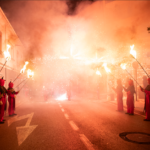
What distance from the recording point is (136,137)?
4742mm

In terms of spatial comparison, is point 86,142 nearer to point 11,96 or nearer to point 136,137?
point 136,137

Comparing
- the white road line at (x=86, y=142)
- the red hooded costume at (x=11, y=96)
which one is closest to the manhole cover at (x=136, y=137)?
the white road line at (x=86, y=142)

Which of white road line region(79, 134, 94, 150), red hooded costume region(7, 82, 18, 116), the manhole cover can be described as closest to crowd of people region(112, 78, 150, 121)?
the manhole cover

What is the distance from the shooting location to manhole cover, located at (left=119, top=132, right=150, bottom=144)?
4.39 meters

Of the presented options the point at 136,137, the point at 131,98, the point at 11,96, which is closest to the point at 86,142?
the point at 136,137

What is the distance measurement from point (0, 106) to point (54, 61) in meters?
27.2

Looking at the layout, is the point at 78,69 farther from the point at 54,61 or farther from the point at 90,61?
the point at 54,61

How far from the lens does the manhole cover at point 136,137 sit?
4.39 metres

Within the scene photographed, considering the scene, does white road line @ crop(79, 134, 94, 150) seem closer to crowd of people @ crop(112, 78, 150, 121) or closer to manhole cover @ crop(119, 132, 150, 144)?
manhole cover @ crop(119, 132, 150, 144)

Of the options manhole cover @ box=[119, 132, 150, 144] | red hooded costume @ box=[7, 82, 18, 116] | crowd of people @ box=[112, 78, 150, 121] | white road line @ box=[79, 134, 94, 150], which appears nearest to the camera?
white road line @ box=[79, 134, 94, 150]

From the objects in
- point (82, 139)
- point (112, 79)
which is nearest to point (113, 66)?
point (112, 79)

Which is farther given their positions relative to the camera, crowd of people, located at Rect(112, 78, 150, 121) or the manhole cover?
crowd of people, located at Rect(112, 78, 150, 121)

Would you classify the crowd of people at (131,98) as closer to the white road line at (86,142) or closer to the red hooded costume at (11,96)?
the white road line at (86,142)

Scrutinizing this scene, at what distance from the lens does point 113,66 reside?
62.1 ft
